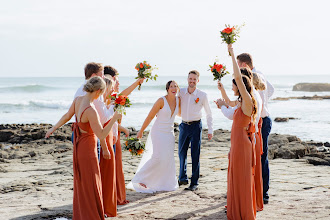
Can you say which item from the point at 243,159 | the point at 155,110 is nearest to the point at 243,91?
the point at 243,159

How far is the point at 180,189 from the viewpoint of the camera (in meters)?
7.71

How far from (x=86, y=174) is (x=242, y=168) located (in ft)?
6.55

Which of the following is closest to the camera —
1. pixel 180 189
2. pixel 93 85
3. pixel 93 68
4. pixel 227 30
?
pixel 93 85

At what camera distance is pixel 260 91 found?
255 inches

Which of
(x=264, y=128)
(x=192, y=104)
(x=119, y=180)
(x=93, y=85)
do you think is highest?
(x=93, y=85)

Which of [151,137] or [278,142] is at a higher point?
[151,137]

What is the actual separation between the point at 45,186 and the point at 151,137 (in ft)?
7.63

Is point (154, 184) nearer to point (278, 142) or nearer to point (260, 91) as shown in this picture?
point (260, 91)

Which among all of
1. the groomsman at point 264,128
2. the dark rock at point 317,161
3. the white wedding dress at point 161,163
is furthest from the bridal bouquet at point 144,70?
the dark rock at point 317,161

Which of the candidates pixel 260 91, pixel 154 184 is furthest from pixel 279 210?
pixel 154 184

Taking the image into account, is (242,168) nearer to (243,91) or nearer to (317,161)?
(243,91)

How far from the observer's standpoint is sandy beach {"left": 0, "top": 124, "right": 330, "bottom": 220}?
6254 millimetres

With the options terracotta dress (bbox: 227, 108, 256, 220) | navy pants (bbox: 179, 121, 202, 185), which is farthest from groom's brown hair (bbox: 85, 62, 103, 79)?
navy pants (bbox: 179, 121, 202, 185)

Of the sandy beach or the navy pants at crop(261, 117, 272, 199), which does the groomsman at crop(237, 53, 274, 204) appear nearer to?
the navy pants at crop(261, 117, 272, 199)
